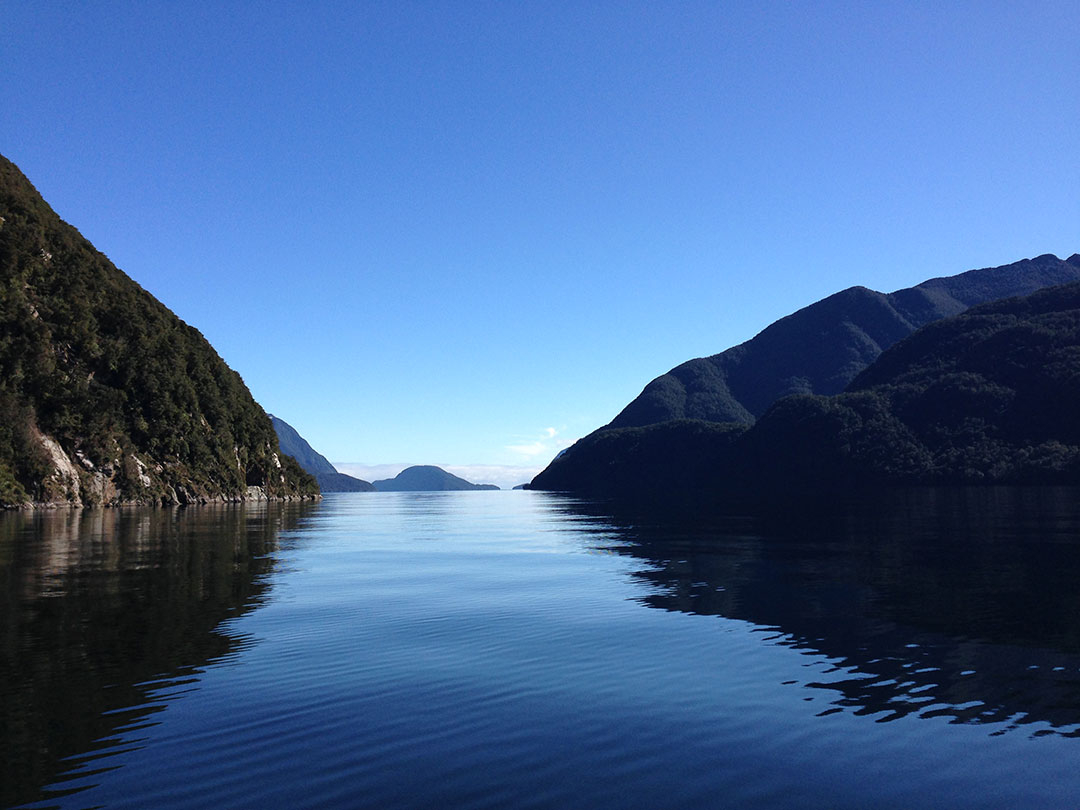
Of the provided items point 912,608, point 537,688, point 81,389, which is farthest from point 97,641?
point 81,389

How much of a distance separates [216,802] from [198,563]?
40.0 m

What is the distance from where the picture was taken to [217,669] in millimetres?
21438

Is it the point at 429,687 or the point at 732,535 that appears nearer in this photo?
the point at 429,687

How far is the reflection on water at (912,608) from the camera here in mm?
19641

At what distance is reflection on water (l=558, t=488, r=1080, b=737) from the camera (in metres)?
19.6

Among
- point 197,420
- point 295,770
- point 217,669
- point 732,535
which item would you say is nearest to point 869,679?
point 295,770

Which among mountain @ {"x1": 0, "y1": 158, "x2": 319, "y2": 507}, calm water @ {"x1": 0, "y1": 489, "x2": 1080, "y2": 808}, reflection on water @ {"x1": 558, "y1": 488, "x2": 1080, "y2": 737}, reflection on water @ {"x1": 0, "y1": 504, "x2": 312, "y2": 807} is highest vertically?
mountain @ {"x1": 0, "y1": 158, "x2": 319, "y2": 507}

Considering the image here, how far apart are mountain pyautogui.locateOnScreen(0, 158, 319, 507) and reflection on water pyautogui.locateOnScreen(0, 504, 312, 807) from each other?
91.9 meters

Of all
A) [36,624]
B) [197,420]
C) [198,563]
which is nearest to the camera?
[36,624]

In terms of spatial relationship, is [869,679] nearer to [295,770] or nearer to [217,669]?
[295,770]

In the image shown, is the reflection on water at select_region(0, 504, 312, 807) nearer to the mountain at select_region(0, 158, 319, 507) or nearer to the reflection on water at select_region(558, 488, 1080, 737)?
the reflection on water at select_region(558, 488, 1080, 737)

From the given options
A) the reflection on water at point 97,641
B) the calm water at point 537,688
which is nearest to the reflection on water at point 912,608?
the calm water at point 537,688

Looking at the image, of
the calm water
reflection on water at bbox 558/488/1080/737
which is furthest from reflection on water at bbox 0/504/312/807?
reflection on water at bbox 558/488/1080/737

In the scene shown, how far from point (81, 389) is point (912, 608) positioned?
536ft
